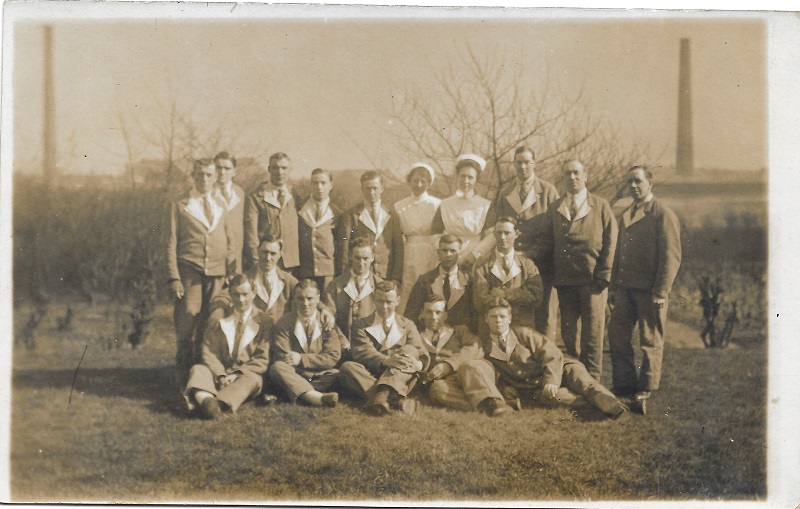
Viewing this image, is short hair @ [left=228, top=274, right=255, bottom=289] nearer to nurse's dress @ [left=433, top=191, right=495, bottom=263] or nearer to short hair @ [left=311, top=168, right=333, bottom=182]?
short hair @ [left=311, top=168, right=333, bottom=182]

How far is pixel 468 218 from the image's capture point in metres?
5.76

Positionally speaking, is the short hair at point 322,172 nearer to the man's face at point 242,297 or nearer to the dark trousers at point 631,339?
the man's face at point 242,297

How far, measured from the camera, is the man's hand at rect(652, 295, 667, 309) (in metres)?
5.77

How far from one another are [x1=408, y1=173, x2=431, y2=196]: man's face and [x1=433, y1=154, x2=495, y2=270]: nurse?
0.58 feet

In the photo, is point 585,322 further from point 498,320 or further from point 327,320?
point 327,320

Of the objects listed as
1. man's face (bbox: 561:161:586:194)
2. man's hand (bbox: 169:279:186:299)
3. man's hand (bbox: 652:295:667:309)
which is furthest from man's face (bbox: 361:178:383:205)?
man's hand (bbox: 652:295:667:309)

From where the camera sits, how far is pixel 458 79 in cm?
588

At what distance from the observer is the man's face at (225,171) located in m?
5.73

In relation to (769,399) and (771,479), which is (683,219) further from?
(771,479)

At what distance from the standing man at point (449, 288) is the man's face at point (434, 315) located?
30 mm

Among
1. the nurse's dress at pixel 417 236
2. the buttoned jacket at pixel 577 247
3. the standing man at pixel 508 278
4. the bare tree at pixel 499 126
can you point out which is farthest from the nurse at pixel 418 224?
the buttoned jacket at pixel 577 247

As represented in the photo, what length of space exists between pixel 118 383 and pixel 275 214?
5.44 feet

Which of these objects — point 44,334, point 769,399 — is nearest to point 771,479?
point 769,399

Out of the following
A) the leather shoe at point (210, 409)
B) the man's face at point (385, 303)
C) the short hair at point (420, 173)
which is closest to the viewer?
the leather shoe at point (210, 409)
